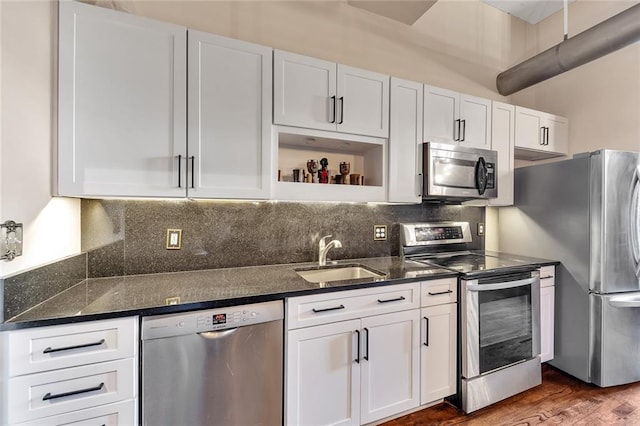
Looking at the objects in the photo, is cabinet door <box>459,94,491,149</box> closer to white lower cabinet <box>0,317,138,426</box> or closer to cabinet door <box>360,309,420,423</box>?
cabinet door <box>360,309,420,423</box>

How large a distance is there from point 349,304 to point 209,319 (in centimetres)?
73

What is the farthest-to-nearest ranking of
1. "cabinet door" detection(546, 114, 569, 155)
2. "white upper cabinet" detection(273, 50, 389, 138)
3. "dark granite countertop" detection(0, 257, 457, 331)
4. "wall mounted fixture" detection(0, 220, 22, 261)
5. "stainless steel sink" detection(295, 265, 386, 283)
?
"cabinet door" detection(546, 114, 569, 155), "stainless steel sink" detection(295, 265, 386, 283), "white upper cabinet" detection(273, 50, 389, 138), "dark granite countertop" detection(0, 257, 457, 331), "wall mounted fixture" detection(0, 220, 22, 261)

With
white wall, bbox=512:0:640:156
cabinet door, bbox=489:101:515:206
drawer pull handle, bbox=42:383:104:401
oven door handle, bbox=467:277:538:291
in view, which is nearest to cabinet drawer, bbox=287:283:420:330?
oven door handle, bbox=467:277:538:291

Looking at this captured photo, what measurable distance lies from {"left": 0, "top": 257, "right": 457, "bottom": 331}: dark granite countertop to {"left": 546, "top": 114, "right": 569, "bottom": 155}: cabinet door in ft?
6.68

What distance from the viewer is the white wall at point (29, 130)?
104 centimetres

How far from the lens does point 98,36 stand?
137cm

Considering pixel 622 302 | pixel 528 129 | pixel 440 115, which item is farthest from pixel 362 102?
pixel 622 302

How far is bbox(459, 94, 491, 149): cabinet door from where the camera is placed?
92.0 inches

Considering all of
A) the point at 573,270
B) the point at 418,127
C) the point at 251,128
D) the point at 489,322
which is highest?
the point at 418,127

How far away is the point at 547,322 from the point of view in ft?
7.68

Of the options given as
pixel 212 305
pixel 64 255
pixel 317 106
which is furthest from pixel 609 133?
pixel 64 255

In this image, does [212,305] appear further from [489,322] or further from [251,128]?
[489,322]

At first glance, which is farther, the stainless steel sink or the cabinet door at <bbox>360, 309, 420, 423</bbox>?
the stainless steel sink

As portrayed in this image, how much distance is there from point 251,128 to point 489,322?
2053 millimetres
